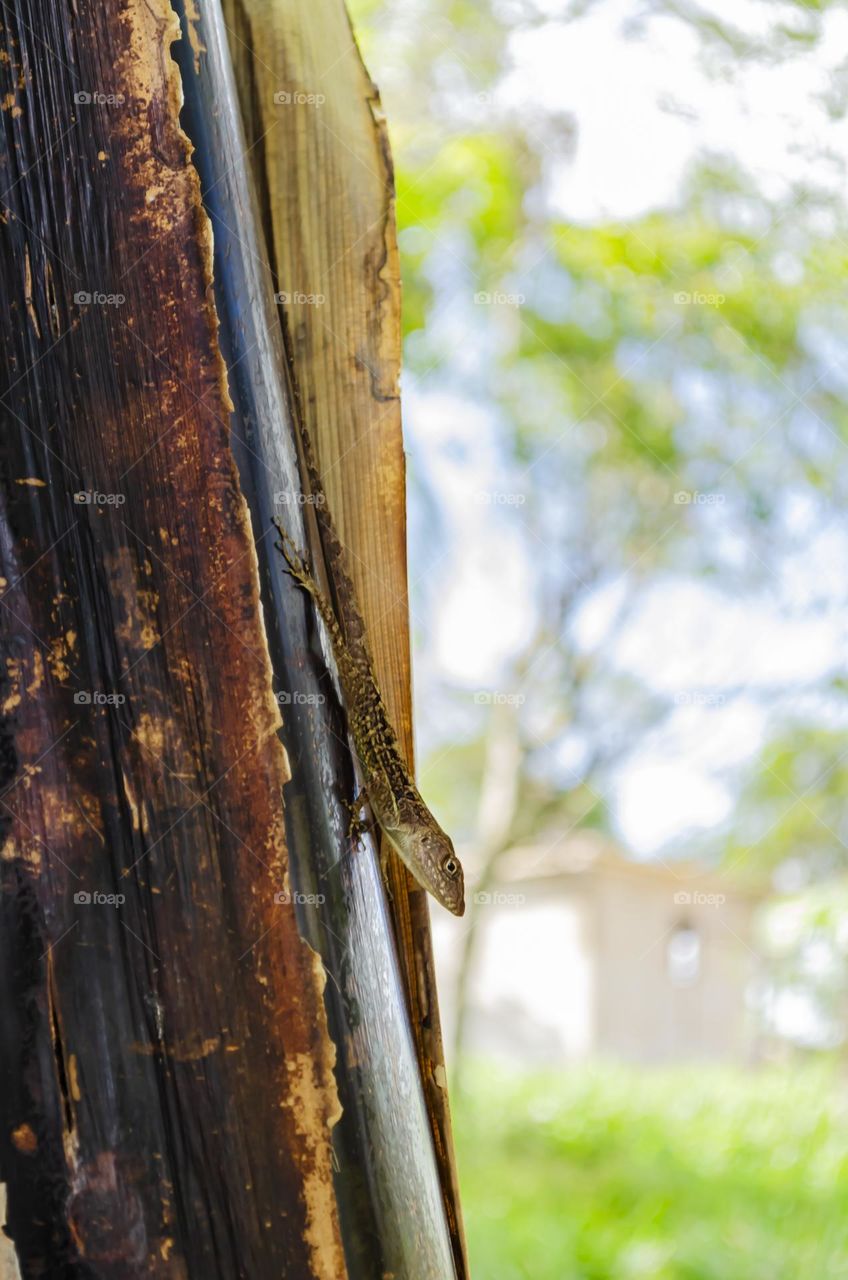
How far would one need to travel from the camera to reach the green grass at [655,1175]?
4266mm
